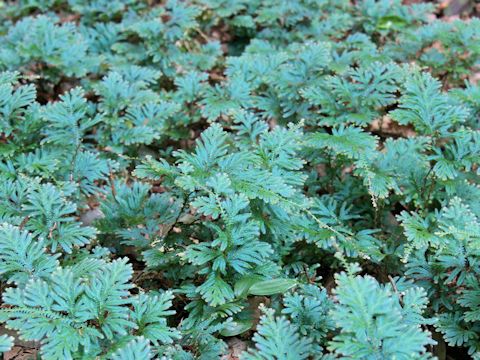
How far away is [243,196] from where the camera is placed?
8.44 ft

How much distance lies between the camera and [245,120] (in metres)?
3.37

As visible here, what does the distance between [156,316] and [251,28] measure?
10.1 feet

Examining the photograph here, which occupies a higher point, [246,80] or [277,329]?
[246,80]

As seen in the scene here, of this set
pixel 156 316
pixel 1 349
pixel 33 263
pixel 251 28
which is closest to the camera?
pixel 1 349

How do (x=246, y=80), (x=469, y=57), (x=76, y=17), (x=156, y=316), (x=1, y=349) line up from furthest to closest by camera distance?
1. (x=76, y=17)
2. (x=469, y=57)
3. (x=246, y=80)
4. (x=156, y=316)
5. (x=1, y=349)

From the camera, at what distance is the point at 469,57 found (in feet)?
13.6

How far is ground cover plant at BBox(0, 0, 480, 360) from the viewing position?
230 centimetres

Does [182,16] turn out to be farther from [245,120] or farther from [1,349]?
[1,349]

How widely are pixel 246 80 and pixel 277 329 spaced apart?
2086 mm

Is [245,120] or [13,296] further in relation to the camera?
[245,120]

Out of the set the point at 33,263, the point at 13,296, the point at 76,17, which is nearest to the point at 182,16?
the point at 76,17

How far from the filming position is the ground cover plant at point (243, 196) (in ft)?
7.55

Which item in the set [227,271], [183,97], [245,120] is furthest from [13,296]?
[183,97]

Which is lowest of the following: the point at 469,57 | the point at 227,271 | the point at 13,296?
the point at 227,271
